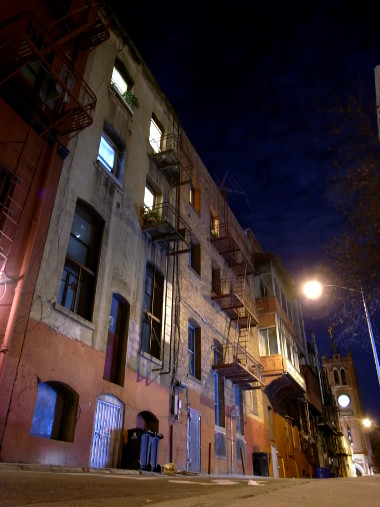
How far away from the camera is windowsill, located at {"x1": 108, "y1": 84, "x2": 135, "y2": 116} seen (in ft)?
50.4

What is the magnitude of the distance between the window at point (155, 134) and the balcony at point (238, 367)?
33.7 feet

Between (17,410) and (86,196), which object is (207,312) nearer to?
(86,196)

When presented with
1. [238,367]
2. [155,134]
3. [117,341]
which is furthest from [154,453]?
[155,134]

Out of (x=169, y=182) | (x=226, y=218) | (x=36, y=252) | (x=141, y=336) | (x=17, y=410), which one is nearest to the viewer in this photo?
(x=17, y=410)

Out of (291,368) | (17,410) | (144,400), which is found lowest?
(17,410)

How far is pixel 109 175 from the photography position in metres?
13.8

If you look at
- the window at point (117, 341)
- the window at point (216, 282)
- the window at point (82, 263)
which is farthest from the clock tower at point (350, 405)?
the window at point (82, 263)

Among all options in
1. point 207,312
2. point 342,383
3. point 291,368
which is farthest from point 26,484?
point 342,383

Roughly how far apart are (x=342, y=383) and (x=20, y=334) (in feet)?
295

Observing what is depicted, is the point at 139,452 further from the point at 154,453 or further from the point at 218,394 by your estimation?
the point at 218,394

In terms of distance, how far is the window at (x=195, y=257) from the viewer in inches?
786

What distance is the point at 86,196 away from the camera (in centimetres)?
1245

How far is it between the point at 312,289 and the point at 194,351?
19.6 feet

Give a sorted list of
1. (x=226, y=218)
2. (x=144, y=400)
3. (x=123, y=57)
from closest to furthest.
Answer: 1. (x=144, y=400)
2. (x=123, y=57)
3. (x=226, y=218)
